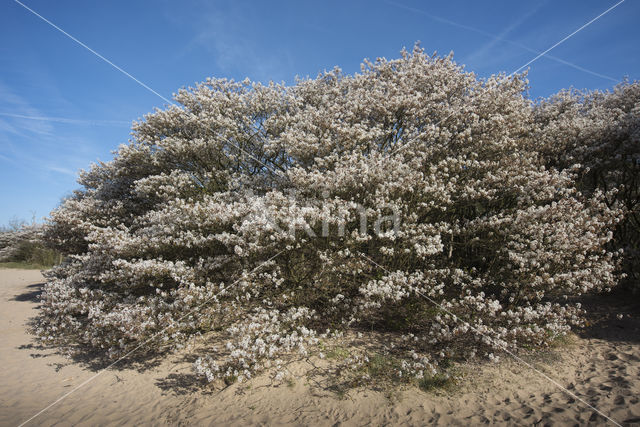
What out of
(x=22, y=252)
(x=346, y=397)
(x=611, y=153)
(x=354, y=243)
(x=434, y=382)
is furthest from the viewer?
(x=22, y=252)

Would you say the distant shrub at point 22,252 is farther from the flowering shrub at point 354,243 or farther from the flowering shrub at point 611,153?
the flowering shrub at point 611,153

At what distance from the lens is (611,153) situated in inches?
428

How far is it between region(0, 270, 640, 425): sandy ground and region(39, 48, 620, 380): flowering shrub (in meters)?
0.61

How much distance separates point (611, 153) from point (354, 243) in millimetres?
9632

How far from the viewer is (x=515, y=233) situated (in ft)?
28.1

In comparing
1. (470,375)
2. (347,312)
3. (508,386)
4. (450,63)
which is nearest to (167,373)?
(347,312)

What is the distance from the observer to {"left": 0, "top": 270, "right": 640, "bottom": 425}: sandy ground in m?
5.78

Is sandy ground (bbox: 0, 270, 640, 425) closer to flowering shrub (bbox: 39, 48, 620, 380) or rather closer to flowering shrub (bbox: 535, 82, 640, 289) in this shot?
flowering shrub (bbox: 39, 48, 620, 380)

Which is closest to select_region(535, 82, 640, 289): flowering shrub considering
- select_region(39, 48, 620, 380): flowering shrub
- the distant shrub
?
select_region(39, 48, 620, 380): flowering shrub

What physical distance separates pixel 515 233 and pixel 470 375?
391cm

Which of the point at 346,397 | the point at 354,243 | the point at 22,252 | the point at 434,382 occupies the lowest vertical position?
the point at 346,397

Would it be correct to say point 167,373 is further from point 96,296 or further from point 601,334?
point 601,334

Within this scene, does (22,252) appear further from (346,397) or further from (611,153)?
(611,153)

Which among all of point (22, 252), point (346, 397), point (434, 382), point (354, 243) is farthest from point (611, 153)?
point (22, 252)
